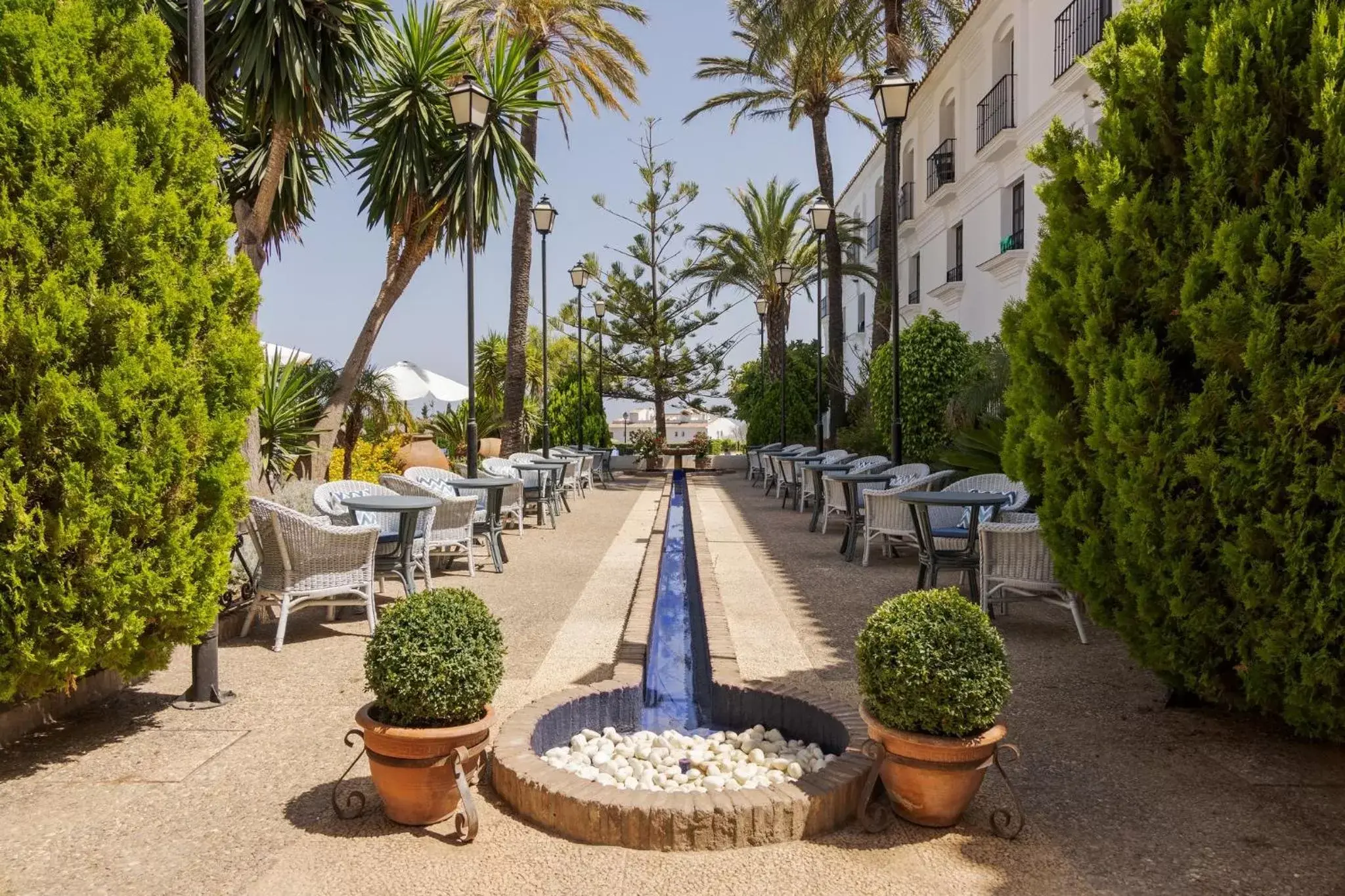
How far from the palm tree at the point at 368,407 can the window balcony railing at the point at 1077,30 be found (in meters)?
10.9

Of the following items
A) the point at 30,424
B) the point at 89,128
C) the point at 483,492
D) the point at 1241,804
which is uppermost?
the point at 89,128

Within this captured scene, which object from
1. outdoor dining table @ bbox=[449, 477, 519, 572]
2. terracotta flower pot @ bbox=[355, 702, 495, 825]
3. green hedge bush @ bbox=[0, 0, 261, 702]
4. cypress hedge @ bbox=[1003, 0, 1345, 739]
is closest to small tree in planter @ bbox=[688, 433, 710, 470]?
outdoor dining table @ bbox=[449, 477, 519, 572]

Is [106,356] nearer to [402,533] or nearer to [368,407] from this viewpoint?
[402,533]

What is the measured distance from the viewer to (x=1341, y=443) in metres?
2.79

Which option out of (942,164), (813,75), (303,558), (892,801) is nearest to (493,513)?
(303,558)

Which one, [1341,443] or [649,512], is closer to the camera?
[1341,443]

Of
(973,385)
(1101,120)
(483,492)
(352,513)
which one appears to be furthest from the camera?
(973,385)

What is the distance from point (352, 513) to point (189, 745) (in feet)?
9.34

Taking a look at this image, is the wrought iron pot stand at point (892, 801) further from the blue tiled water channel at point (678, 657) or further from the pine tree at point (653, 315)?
the pine tree at point (653, 315)

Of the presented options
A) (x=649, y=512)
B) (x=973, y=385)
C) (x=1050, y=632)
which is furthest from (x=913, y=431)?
A: (x=1050, y=632)

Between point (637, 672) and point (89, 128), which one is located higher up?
point (89, 128)

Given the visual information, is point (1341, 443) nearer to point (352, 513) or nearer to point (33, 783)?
point (33, 783)

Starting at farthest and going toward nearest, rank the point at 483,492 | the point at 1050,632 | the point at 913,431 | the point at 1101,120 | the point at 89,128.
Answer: the point at 913,431 < the point at 483,492 < the point at 1050,632 < the point at 1101,120 < the point at 89,128

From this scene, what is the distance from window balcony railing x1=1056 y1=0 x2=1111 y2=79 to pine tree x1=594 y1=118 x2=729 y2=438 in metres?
A: 15.4
